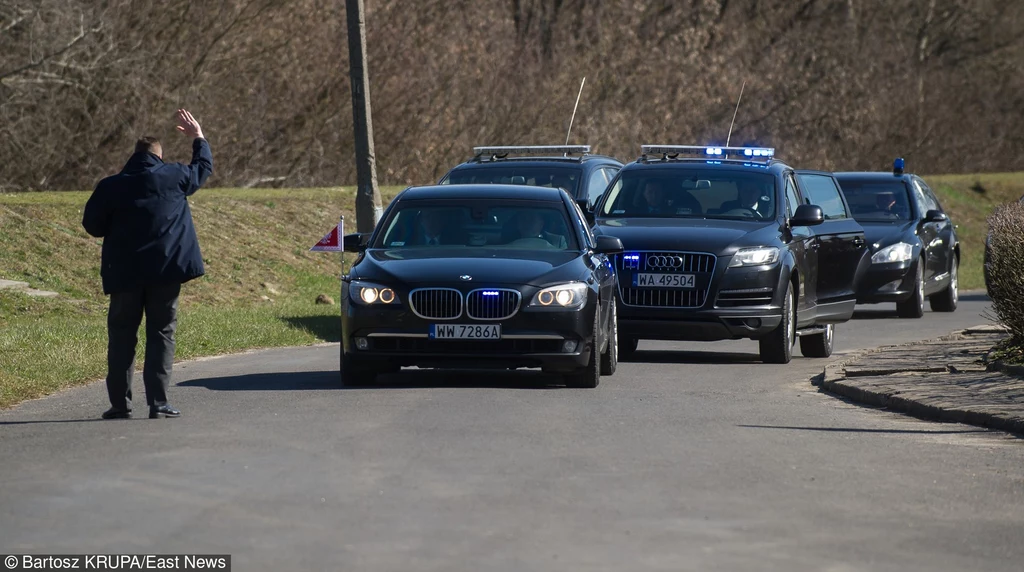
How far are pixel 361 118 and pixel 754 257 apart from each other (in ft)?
25.4

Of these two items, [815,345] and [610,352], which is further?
[815,345]

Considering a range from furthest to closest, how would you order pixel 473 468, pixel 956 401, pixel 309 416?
pixel 956 401 → pixel 309 416 → pixel 473 468

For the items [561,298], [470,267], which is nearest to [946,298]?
[561,298]

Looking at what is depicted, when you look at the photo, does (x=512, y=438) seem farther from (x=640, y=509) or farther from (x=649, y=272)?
(x=649, y=272)

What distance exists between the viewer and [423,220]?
14.6 metres

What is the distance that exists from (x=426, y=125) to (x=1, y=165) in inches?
404

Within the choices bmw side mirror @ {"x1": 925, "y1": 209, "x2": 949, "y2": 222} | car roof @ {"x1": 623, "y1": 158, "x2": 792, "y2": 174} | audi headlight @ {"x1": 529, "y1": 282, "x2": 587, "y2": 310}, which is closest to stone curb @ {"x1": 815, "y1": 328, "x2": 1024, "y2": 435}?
audi headlight @ {"x1": 529, "y1": 282, "x2": 587, "y2": 310}

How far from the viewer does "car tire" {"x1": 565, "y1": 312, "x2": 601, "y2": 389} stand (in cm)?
1373

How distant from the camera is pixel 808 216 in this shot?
55.7 feet

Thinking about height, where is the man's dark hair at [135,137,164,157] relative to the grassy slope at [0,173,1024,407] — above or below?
above

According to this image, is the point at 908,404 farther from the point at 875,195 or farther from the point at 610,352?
the point at 875,195

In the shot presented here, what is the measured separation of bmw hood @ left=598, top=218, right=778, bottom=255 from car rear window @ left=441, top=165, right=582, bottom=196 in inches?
137

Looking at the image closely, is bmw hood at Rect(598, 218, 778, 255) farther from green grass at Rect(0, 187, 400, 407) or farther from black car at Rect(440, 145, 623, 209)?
green grass at Rect(0, 187, 400, 407)

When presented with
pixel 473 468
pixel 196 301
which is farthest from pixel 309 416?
pixel 196 301
